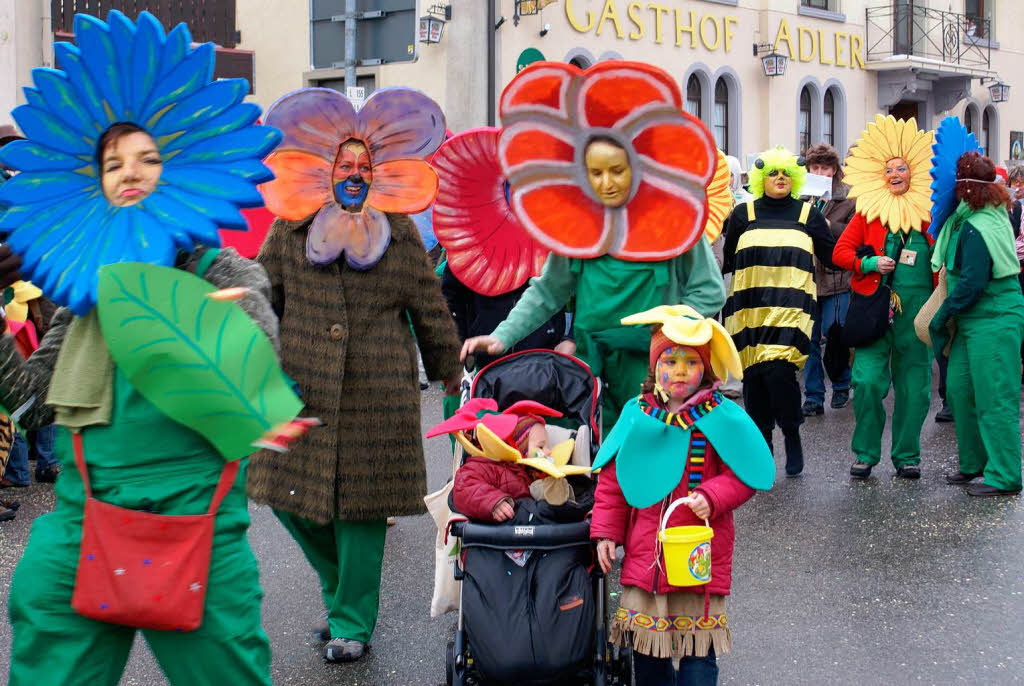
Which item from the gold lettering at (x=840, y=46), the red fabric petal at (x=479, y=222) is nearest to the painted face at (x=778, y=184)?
the red fabric petal at (x=479, y=222)

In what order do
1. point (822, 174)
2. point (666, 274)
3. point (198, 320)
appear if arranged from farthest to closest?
point (822, 174) → point (666, 274) → point (198, 320)

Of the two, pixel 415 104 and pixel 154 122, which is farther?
pixel 415 104

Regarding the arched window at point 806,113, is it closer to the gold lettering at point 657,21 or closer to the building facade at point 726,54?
the building facade at point 726,54

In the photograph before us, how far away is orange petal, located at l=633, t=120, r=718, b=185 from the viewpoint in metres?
4.92

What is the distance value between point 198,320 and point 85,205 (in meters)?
0.48

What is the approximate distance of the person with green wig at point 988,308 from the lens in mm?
7020

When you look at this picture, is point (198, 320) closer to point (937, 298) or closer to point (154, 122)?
point (154, 122)

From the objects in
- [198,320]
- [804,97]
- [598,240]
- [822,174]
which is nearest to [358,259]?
[598,240]

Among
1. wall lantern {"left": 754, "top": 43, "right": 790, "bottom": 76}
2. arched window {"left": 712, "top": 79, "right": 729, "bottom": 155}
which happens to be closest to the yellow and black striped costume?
arched window {"left": 712, "top": 79, "right": 729, "bottom": 155}

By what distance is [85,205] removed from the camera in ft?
10.2

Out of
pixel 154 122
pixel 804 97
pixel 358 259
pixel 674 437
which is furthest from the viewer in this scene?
pixel 804 97

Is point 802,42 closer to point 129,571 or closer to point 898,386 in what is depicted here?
point 898,386

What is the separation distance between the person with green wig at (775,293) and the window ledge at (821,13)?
18071 millimetres

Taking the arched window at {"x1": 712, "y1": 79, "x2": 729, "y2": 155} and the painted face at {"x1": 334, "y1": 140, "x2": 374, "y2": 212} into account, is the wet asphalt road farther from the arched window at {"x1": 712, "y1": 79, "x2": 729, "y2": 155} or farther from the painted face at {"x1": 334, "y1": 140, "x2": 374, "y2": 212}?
the arched window at {"x1": 712, "y1": 79, "x2": 729, "y2": 155}
